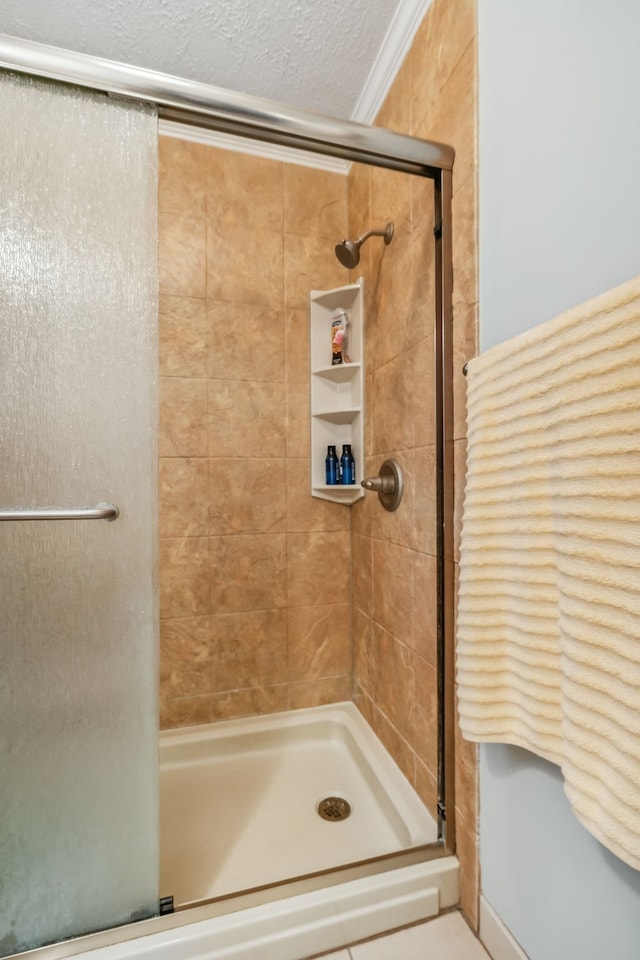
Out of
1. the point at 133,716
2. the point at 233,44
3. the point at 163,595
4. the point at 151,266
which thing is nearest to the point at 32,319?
the point at 151,266

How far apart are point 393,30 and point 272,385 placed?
1.00 meters

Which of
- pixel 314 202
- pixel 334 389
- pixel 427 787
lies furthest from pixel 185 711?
pixel 314 202

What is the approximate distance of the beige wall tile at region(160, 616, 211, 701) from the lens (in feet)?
4.57

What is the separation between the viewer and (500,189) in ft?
2.45

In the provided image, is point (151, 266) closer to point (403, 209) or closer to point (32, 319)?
point (32, 319)

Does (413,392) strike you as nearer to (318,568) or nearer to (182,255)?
(318,568)

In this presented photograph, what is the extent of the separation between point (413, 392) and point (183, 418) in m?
0.78

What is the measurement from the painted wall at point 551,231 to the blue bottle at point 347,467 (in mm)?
743

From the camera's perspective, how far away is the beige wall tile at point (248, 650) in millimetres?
1447

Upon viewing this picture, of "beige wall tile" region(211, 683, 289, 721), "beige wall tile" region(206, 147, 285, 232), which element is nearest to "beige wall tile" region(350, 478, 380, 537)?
"beige wall tile" region(211, 683, 289, 721)

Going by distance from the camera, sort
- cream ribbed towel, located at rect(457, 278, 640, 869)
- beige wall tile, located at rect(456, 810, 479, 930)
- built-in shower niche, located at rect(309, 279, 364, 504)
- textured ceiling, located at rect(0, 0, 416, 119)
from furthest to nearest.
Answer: built-in shower niche, located at rect(309, 279, 364, 504), textured ceiling, located at rect(0, 0, 416, 119), beige wall tile, located at rect(456, 810, 479, 930), cream ribbed towel, located at rect(457, 278, 640, 869)

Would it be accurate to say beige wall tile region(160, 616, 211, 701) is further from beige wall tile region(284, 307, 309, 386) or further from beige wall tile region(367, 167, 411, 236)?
beige wall tile region(367, 167, 411, 236)

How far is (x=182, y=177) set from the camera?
142 centimetres

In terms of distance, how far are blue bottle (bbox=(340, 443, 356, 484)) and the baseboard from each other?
1070 millimetres
